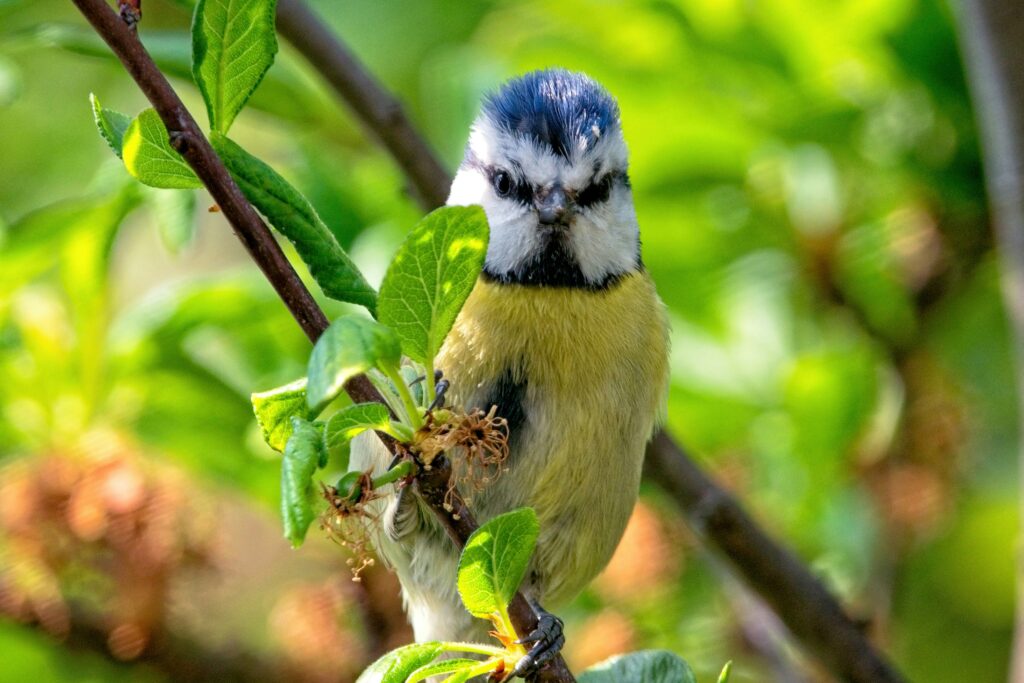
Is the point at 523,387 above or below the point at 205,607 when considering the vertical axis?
above

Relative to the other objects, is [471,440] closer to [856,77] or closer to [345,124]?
[856,77]

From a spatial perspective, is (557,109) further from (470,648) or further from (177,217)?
(470,648)

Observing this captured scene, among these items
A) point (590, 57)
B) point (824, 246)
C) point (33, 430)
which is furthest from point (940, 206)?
point (33, 430)

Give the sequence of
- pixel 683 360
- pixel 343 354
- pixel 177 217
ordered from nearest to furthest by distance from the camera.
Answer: pixel 343 354
pixel 177 217
pixel 683 360

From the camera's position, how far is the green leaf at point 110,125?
122 centimetres

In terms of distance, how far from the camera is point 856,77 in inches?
103

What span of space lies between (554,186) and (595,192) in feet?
0.37

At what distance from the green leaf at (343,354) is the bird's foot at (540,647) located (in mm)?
497

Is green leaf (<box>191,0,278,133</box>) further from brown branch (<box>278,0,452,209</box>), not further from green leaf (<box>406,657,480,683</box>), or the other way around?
brown branch (<box>278,0,452,209</box>)

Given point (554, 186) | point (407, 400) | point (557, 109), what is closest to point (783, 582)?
point (554, 186)

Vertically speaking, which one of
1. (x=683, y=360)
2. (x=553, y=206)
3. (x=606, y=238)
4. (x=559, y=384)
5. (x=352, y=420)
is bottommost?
(x=683, y=360)

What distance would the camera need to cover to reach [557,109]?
2.20 metres

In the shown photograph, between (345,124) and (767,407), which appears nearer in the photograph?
(767,407)

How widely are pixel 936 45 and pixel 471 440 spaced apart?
5.12 ft
